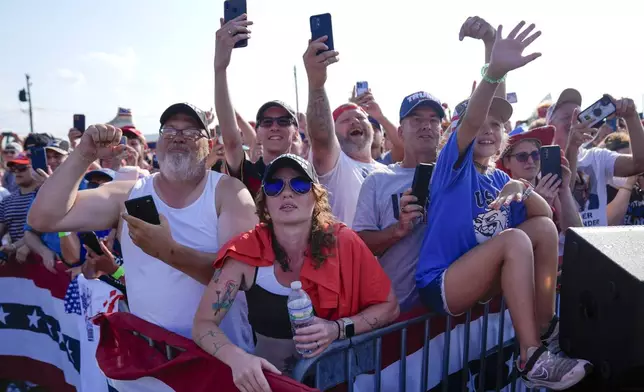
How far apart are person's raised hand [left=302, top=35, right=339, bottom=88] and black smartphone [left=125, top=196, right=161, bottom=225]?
1.36 meters

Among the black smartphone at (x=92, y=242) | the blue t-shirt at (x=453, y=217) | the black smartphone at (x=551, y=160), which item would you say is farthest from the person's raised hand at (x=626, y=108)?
the black smartphone at (x=92, y=242)

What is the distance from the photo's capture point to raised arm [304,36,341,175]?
2910 millimetres

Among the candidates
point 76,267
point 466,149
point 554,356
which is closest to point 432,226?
point 466,149

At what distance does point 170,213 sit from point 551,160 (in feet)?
8.57

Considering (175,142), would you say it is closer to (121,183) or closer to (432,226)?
(121,183)

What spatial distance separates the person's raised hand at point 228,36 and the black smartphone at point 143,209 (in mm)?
1150

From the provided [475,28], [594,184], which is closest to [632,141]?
[594,184]

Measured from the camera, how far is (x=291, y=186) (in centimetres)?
245

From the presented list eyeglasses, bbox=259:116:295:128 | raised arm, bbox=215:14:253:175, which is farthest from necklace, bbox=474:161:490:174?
raised arm, bbox=215:14:253:175

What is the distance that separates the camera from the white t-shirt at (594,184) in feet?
13.2

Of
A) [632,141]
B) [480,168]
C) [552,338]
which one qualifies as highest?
[632,141]

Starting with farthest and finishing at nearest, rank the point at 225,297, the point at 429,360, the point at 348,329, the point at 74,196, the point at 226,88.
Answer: the point at 226,88
the point at 74,196
the point at 429,360
the point at 225,297
the point at 348,329

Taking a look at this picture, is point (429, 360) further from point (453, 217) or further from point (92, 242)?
point (92, 242)

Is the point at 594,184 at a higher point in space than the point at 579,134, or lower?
lower
